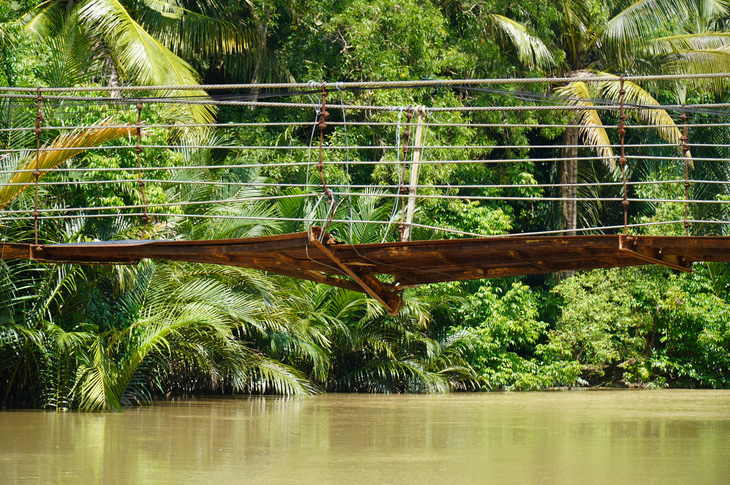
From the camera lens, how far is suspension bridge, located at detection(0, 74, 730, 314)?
19.2 feet

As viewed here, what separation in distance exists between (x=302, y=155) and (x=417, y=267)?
9.38 m

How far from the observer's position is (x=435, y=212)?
56.0 feet

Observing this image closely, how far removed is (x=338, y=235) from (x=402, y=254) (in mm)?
9062

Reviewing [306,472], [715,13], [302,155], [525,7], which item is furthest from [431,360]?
[715,13]

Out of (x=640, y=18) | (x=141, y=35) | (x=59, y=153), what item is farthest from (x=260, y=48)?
(x=59, y=153)

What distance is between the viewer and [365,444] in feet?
26.9

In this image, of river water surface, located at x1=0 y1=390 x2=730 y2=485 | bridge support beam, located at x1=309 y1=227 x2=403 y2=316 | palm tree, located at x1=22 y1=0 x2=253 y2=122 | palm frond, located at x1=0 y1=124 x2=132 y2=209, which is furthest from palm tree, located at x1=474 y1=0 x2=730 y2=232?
bridge support beam, located at x1=309 y1=227 x2=403 y2=316

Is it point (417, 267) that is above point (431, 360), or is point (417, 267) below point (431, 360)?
above

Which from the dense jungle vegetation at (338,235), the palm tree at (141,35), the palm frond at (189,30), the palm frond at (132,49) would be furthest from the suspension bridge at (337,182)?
the palm frond at (189,30)

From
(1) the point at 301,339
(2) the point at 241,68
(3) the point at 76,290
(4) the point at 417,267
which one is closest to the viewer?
(4) the point at 417,267

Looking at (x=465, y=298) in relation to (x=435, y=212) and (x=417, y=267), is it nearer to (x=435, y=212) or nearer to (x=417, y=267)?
(x=435, y=212)

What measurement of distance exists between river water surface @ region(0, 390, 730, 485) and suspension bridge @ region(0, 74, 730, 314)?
1.50 m

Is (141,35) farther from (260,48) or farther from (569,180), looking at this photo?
(569,180)

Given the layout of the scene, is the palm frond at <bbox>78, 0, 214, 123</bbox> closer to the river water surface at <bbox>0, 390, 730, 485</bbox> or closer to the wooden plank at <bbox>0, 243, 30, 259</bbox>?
the river water surface at <bbox>0, 390, 730, 485</bbox>
